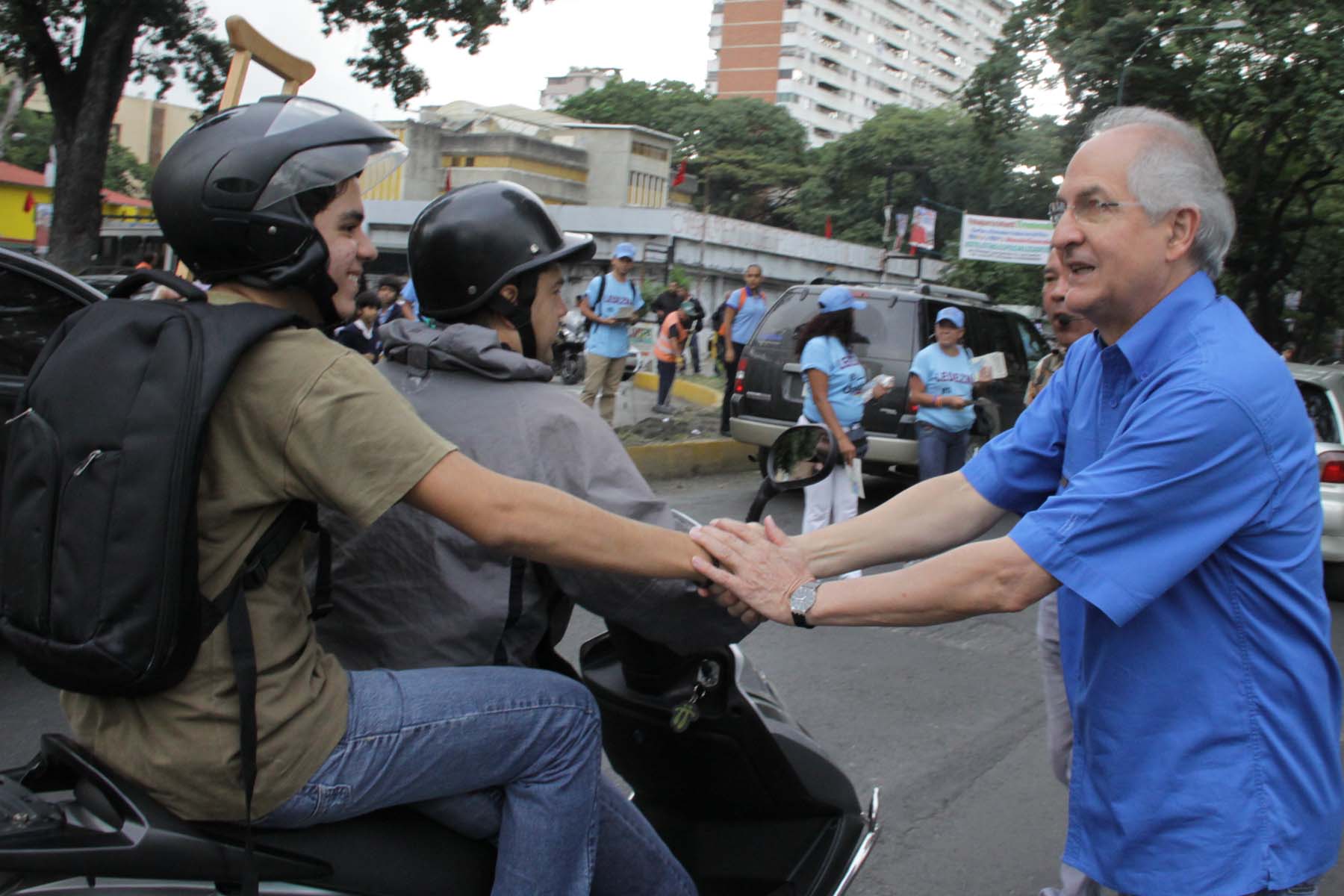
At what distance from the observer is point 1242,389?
1697mm

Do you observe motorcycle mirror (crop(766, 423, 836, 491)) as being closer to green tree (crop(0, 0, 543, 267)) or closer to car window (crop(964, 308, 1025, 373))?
car window (crop(964, 308, 1025, 373))

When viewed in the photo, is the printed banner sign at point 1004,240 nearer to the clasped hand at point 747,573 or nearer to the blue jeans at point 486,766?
the clasped hand at point 747,573

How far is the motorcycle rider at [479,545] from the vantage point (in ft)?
6.20

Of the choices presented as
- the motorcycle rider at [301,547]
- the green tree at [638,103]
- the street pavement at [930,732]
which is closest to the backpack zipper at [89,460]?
the motorcycle rider at [301,547]

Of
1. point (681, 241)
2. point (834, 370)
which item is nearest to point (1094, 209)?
point (834, 370)

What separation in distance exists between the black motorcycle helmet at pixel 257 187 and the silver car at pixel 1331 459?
23.7 ft

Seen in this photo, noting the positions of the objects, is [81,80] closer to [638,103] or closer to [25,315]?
[25,315]

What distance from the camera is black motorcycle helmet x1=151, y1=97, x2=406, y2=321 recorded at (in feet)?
5.44

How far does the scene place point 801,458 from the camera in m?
2.03

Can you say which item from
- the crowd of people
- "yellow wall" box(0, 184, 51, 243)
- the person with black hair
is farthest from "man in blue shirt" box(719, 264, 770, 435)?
"yellow wall" box(0, 184, 51, 243)

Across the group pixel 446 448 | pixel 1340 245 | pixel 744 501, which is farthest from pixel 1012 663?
pixel 1340 245

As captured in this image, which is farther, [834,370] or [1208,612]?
[834,370]

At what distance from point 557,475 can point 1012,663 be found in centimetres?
425

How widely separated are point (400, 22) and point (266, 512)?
18.3 m
